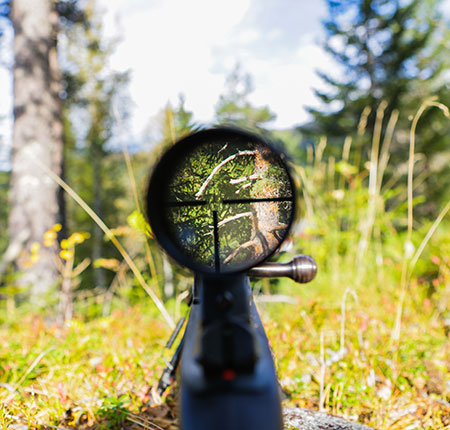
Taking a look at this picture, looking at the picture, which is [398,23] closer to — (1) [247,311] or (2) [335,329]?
(2) [335,329]

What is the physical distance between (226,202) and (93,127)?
15.2 metres

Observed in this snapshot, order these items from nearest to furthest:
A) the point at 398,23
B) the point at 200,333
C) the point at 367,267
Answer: the point at 200,333, the point at 367,267, the point at 398,23

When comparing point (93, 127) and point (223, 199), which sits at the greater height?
point (93, 127)

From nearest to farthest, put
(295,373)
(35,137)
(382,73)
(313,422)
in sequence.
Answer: (313,422) < (295,373) < (35,137) < (382,73)

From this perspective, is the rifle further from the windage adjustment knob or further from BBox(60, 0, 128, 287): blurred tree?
BBox(60, 0, 128, 287): blurred tree

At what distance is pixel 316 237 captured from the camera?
11.0 feet

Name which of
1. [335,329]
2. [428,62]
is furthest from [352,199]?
[428,62]

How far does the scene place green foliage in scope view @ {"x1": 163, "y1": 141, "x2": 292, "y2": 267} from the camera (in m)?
0.98

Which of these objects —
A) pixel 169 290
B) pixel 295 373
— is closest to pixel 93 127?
pixel 169 290

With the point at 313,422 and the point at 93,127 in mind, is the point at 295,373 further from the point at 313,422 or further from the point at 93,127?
the point at 93,127

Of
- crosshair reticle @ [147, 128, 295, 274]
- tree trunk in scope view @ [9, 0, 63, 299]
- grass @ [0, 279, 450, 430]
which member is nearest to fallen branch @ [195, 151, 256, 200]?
crosshair reticle @ [147, 128, 295, 274]

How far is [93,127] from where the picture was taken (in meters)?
14.6

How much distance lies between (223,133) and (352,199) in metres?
2.56

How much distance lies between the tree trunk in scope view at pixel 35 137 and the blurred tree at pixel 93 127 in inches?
350
